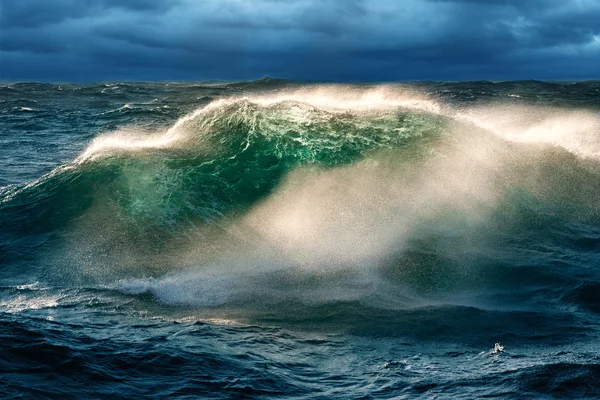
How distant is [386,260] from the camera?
1305 cm

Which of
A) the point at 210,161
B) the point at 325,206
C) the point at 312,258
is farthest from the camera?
the point at 210,161

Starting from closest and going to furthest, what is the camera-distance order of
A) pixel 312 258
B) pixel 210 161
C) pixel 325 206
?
pixel 312 258
pixel 325 206
pixel 210 161

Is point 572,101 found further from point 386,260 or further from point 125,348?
point 125,348

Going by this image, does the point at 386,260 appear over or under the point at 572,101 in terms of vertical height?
under

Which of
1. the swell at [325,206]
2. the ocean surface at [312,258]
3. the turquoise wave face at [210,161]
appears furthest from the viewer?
the turquoise wave face at [210,161]

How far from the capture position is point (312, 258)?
13.1 metres

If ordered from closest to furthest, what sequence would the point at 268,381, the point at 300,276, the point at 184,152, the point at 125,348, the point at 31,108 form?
the point at 268,381
the point at 125,348
the point at 300,276
the point at 184,152
the point at 31,108

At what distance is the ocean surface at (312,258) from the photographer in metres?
7.89

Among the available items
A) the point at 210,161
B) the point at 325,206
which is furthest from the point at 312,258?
the point at 210,161

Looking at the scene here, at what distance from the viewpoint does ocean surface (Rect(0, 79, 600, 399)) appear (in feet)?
25.9

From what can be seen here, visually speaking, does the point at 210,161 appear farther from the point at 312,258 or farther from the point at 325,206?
the point at 312,258

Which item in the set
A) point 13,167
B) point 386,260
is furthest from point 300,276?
point 13,167

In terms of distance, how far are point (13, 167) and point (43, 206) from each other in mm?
9671

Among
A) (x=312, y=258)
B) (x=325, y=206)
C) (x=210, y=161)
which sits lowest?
(x=312, y=258)
